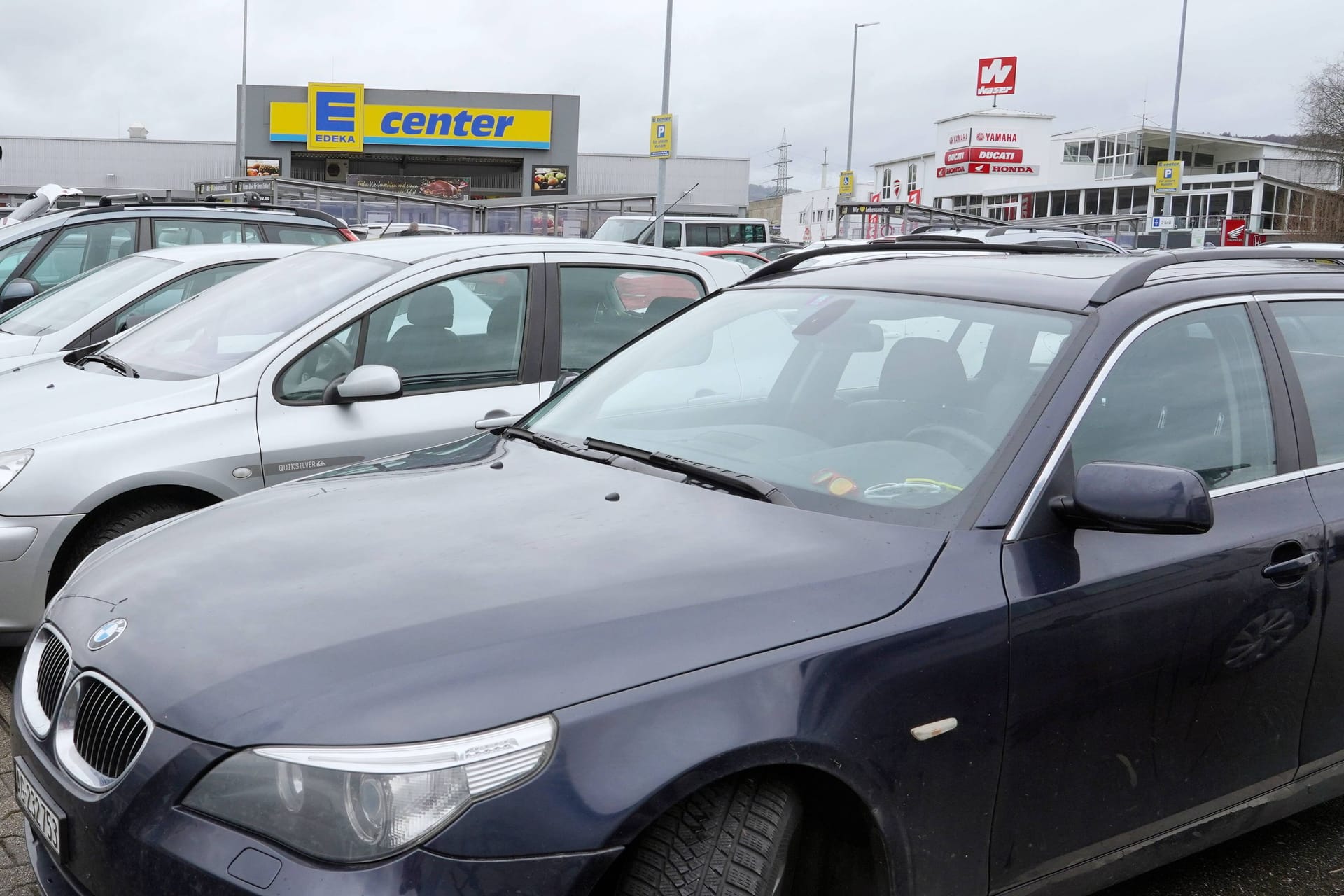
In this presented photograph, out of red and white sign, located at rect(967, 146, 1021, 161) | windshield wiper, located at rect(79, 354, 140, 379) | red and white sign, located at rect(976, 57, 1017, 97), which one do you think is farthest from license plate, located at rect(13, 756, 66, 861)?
red and white sign, located at rect(976, 57, 1017, 97)

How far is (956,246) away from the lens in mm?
3791

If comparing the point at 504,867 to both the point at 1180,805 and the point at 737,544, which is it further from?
the point at 1180,805

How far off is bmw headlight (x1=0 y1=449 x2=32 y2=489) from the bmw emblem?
2.19 metres

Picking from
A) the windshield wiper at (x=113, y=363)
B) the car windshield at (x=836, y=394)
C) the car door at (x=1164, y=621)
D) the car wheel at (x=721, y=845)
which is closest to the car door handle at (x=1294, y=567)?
the car door at (x=1164, y=621)

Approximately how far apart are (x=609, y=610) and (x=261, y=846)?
2.18ft

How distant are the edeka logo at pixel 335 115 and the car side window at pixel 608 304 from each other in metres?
47.5

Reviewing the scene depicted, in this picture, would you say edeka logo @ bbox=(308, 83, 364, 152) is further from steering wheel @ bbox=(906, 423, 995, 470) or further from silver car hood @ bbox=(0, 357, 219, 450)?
steering wheel @ bbox=(906, 423, 995, 470)

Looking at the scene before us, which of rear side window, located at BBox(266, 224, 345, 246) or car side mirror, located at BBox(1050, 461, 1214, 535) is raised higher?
rear side window, located at BBox(266, 224, 345, 246)

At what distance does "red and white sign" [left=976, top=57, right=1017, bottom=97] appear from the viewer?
87625 millimetres

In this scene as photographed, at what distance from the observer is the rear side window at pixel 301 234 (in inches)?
415

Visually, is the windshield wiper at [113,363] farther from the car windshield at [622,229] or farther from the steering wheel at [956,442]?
the car windshield at [622,229]

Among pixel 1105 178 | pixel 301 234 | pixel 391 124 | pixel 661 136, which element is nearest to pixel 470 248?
pixel 301 234

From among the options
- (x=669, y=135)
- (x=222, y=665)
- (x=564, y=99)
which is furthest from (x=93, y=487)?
(x=564, y=99)

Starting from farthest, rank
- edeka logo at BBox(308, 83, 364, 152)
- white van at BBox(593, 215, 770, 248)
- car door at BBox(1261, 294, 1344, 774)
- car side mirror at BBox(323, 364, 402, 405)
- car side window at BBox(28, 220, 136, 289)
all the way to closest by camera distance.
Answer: edeka logo at BBox(308, 83, 364, 152)
white van at BBox(593, 215, 770, 248)
car side window at BBox(28, 220, 136, 289)
car side mirror at BBox(323, 364, 402, 405)
car door at BBox(1261, 294, 1344, 774)
